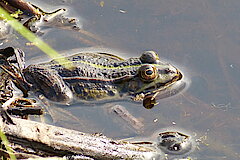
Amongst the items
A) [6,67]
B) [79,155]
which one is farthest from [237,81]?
[6,67]

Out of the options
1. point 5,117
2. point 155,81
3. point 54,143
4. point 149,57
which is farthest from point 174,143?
point 5,117

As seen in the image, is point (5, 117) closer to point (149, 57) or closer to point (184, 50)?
point (149, 57)

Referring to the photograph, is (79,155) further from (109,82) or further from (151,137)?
(109,82)

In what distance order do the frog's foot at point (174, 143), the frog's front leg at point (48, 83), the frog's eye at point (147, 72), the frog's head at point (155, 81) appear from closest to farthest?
the frog's foot at point (174, 143), the frog's front leg at point (48, 83), the frog's eye at point (147, 72), the frog's head at point (155, 81)

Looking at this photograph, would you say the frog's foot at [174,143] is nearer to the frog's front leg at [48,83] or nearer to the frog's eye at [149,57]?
the frog's eye at [149,57]

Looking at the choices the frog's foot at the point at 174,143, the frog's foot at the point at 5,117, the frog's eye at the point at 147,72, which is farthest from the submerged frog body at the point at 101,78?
the frog's foot at the point at 5,117

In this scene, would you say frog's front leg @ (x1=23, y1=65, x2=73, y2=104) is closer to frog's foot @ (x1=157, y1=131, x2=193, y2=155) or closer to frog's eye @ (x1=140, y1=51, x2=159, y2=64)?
frog's eye @ (x1=140, y1=51, x2=159, y2=64)

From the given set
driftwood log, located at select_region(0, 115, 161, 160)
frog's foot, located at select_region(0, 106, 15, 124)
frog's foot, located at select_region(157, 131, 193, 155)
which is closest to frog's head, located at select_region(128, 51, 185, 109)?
frog's foot, located at select_region(157, 131, 193, 155)

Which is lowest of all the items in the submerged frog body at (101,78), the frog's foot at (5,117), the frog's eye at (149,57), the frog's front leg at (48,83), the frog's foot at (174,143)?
the frog's foot at (5,117)
